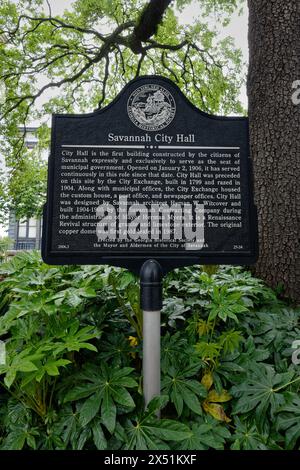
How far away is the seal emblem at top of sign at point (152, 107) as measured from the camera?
220 centimetres

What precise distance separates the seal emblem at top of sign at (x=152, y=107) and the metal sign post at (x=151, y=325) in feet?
3.01

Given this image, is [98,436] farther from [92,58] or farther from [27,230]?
[27,230]

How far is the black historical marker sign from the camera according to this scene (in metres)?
2.09

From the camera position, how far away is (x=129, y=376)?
2062mm

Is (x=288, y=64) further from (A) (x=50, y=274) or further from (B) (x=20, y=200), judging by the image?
(B) (x=20, y=200)

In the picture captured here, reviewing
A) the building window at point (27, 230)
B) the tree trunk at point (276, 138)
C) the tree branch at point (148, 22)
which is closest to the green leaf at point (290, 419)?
the tree trunk at point (276, 138)

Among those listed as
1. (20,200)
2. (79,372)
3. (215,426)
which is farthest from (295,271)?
(20,200)

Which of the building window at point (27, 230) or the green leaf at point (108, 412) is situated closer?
the green leaf at point (108, 412)

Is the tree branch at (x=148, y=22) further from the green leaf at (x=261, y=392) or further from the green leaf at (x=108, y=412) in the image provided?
the green leaf at (x=108, y=412)

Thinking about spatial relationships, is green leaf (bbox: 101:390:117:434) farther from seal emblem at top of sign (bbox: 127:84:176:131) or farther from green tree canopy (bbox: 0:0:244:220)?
green tree canopy (bbox: 0:0:244:220)

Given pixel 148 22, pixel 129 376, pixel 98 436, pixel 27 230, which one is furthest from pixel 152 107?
pixel 27 230

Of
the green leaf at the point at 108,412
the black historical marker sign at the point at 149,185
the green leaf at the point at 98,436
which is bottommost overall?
the green leaf at the point at 98,436

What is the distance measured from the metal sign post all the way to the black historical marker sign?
10 cm

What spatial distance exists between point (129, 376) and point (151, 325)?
0.38 m
